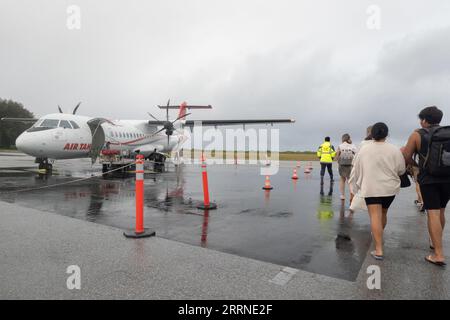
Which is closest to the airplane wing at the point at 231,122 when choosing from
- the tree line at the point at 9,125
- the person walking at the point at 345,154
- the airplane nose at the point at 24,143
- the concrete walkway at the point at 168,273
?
the airplane nose at the point at 24,143

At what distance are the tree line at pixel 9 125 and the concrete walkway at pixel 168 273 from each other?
216 feet

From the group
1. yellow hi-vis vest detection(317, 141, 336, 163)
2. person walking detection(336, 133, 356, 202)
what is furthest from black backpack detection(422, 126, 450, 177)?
yellow hi-vis vest detection(317, 141, 336, 163)

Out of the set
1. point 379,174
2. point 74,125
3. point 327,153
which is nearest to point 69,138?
point 74,125

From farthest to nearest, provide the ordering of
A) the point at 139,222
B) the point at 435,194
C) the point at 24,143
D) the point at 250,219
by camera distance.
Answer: the point at 24,143 < the point at 250,219 < the point at 139,222 < the point at 435,194

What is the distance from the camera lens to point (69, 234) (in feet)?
15.7

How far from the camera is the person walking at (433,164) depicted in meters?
3.80

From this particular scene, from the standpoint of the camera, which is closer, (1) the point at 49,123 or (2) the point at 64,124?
(1) the point at 49,123

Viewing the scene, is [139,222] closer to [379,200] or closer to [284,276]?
[284,276]

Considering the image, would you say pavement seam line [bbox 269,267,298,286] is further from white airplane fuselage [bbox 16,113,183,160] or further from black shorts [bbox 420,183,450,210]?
white airplane fuselage [bbox 16,113,183,160]

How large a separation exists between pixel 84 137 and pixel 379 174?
1499 centimetres

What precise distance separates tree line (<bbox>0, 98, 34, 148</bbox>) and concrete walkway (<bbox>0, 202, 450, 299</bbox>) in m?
65.7

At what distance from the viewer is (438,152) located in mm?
3811

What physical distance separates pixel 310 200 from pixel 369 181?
4824 mm
